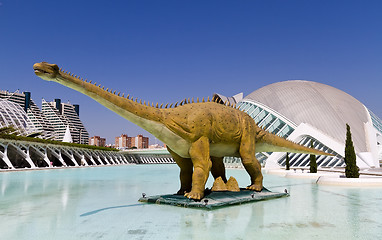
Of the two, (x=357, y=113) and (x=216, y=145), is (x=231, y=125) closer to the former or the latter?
(x=216, y=145)

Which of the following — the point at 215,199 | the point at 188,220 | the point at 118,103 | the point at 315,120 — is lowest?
the point at 188,220

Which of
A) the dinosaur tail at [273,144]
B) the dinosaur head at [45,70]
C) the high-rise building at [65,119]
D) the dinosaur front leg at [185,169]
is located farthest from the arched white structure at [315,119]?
the high-rise building at [65,119]

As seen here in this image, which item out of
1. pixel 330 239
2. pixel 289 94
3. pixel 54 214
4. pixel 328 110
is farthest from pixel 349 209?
pixel 289 94

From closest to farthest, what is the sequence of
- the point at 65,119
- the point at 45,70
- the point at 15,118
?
the point at 45,70
the point at 15,118
the point at 65,119

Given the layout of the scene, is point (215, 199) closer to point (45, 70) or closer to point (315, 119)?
point (45, 70)

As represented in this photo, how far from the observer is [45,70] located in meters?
7.47

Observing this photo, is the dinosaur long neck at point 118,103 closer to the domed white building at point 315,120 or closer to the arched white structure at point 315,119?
the domed white building at point 315,120

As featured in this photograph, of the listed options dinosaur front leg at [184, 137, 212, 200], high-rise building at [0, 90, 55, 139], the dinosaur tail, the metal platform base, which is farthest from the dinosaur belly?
high-rise building at [0, 90, 55, 139]

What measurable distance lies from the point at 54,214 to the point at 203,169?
168 inches

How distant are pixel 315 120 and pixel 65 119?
136 metres

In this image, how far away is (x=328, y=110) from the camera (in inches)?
1570

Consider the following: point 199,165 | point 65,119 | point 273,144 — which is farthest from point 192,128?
point 65,119

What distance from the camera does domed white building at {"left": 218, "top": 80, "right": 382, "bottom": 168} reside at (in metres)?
34.5

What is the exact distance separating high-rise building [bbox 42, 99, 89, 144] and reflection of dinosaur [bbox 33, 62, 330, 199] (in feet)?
416
